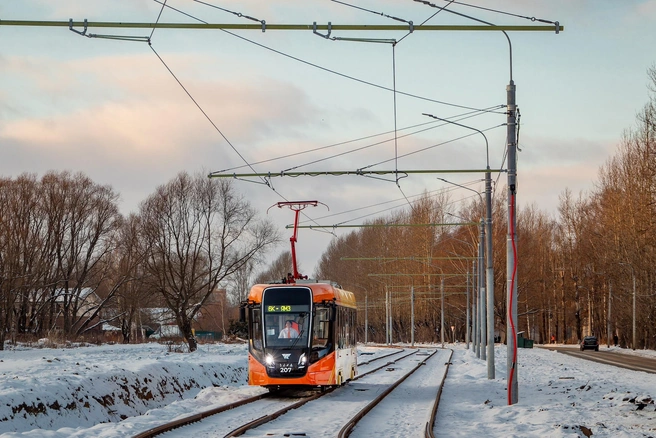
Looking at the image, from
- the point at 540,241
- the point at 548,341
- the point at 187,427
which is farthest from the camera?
the point at 548,341

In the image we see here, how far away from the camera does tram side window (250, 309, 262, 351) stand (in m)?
24.1

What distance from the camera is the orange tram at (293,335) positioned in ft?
77.5

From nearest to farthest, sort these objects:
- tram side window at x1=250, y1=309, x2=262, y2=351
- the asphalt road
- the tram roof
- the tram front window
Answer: the tram front window, tram side window at x1=250, y1=309, x2=262, y2=351, the tram roof, the asphalt road

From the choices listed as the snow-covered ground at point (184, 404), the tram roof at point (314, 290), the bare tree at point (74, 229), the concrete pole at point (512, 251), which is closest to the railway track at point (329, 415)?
the snow-covered ground at point (184, 404)

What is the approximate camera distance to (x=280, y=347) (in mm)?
23781

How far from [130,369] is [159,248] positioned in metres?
34.9

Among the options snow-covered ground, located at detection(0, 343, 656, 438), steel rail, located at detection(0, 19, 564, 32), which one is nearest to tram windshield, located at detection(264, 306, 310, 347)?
snow-covered ground, located at detection(0, 343, 656, 438)

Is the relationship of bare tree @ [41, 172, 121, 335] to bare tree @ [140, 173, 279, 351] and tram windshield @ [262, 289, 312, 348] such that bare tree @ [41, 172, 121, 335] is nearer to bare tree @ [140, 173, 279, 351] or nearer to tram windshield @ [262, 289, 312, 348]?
bare tree @ [140, 173, 279, 351]

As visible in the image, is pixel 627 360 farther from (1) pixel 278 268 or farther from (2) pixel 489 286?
(1) pixel 278 268

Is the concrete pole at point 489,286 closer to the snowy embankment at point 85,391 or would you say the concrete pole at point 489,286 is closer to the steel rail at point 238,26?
the snowy embankment at point 85,391

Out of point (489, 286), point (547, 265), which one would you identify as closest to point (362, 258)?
point (489, 286)

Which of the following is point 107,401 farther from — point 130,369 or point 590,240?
point 590,240

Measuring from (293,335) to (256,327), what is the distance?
1.03 metres

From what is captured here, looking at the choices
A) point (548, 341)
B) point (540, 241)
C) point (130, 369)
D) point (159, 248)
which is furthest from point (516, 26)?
point (548, 341)
